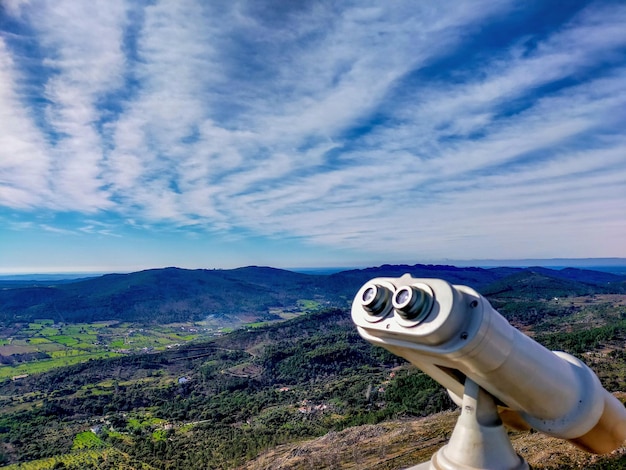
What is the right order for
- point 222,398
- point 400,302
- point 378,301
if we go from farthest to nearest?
1. point 222,398
2. point 378,301
3. point 400,302

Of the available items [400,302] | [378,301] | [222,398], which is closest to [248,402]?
[222,398]

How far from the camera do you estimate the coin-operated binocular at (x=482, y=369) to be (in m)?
4.55

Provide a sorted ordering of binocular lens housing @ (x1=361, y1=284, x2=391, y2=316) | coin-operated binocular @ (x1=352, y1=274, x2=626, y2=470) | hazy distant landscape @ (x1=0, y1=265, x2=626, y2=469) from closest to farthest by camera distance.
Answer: coin-operated binocular @ (x1=352, y1=274, x2=626, y2=470), binocular lens housing @ (x1=361, y1=284, x2=391, y2=316), hazy distant landscape @ (x1=0, y1=265, x2=626, y2=469)

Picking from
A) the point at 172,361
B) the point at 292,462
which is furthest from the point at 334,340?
the point at 292,462

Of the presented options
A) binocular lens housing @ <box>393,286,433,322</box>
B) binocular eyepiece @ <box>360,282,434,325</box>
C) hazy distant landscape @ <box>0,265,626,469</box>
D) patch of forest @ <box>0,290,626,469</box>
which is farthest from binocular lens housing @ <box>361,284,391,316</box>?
patch of forest @ <box>0,290,626,469</box>

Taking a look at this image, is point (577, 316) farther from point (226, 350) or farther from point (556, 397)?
point (556, 397)

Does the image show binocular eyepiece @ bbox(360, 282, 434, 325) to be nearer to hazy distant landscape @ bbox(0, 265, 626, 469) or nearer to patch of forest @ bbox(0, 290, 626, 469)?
hazy distant landscape @ bbox(0, 265, 626, 469)

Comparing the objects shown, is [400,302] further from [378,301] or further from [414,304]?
[378,301]

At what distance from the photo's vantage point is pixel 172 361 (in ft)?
369

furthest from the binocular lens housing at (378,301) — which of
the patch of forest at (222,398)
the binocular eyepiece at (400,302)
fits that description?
the patch of forest at (222,398)

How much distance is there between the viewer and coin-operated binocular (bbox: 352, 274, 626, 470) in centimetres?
455

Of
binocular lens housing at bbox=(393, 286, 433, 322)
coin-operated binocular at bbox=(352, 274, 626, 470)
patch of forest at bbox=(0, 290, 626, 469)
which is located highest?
binocular lens housing at bbox=(393, 286, 433, 322)

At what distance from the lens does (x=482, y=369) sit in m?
4.79

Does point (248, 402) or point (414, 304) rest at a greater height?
point (414, 304)
